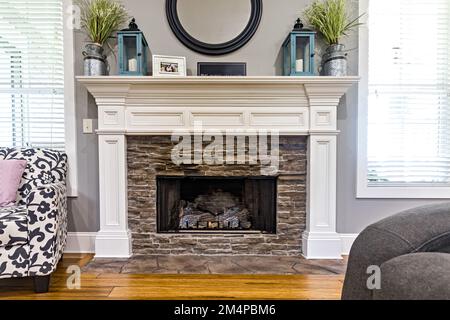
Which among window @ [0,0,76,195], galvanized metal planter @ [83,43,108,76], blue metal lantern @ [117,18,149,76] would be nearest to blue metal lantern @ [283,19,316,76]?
blue metal lantern @ [117,18,149,76]

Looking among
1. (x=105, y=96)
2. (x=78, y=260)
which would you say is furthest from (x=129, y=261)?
(x=105, y=96)

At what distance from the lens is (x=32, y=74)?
7.87 ft

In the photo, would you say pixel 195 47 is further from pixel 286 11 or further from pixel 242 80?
pixel 286 11

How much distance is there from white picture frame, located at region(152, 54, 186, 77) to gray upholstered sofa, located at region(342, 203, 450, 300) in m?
1.82

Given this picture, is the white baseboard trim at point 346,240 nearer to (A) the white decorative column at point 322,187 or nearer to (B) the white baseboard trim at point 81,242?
(A) the white decorative column at point 322,187

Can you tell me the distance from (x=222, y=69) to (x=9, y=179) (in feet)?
5.57

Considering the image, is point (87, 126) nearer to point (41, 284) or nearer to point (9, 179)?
point (9, 179)

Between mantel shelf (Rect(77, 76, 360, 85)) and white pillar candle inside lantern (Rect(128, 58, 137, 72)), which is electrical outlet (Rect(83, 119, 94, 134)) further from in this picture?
white pillar candle inside lantern (Rect(128, 58, 137, 72))

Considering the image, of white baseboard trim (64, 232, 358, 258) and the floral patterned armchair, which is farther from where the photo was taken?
white baseboard trim (64, 232, 358, 258)

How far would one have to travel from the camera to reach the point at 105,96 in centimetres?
216

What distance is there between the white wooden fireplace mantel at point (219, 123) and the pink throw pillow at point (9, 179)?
1.72 feet

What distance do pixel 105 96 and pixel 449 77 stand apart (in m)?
2.80

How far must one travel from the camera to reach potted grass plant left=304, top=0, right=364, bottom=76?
2156mm
